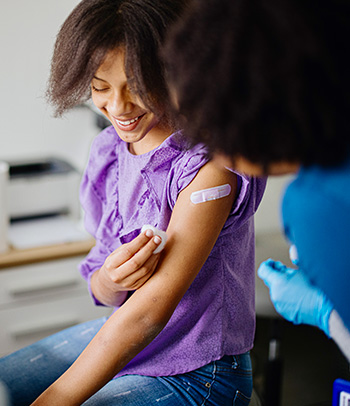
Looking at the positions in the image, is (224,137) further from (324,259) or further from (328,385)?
(328,385)

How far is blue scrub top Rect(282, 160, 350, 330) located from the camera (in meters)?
0.61

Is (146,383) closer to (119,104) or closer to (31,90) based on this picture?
(119,104)

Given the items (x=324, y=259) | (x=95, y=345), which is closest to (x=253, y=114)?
(x=324, y=259)

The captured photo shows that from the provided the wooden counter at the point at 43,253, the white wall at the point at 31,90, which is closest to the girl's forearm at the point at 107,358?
the wooden counter at the point at 43,253

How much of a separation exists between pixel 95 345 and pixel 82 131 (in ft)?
4.64

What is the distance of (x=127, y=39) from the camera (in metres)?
0.93

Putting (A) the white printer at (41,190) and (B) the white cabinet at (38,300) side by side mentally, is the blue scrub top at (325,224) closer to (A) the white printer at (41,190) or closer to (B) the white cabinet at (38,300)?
(B) the white cabinet at (38,300)

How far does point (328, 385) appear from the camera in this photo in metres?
2.20

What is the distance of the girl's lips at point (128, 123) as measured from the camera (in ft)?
3.40

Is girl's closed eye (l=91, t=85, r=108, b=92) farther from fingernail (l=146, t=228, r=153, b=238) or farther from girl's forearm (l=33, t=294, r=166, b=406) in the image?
girl's forearm (l=33, t=294, r=166, b=406)

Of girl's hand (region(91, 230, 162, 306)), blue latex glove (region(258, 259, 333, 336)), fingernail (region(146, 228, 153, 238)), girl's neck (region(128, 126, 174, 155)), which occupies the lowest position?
blue latex glove (region(258, 259, 333, 336))

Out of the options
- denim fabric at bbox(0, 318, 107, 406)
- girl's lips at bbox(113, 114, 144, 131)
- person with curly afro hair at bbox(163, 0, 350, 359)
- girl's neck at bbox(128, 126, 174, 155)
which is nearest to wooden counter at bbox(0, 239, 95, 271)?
denim fabric at bbox(0, 318, 107, 406)

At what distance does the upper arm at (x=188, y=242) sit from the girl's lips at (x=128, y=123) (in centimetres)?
17

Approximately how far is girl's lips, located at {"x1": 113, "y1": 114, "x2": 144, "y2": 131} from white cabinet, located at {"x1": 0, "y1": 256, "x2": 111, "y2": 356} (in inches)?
35.2
